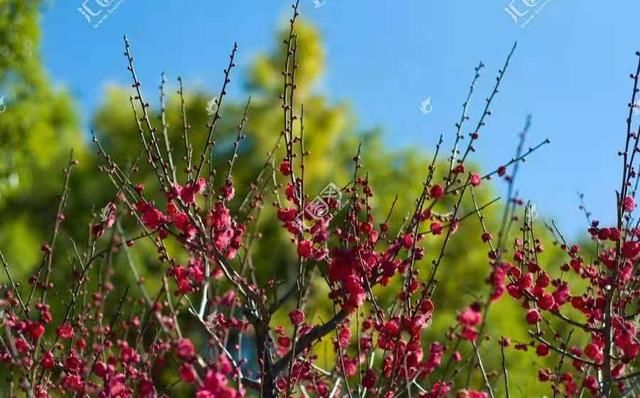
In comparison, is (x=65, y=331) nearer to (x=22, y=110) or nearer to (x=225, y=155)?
(x=22, y=110)

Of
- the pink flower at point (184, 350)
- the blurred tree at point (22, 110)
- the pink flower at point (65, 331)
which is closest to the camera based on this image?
the pink flower at point (184, 350)

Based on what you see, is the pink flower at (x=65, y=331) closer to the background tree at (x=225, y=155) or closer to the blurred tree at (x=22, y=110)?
the blurred tree at (x=22, y=110)

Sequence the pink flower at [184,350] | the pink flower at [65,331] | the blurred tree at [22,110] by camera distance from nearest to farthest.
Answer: the pink flower at [184,350] → the pink flower at [65,331] → the blurred tree at [22,110]

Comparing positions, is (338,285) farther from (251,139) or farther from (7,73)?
(251,139)

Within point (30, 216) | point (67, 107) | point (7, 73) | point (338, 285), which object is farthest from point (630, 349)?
point (30, 216)

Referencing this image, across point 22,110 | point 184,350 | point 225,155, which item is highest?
point 225,155

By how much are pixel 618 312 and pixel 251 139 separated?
1196cm

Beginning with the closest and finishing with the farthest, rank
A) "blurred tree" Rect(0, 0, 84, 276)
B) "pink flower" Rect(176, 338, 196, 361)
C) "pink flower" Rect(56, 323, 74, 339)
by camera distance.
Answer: "pink flower" Rect(176, 338, 196, 361)
"pink flower" Rect(56, 323, 74, 339)
"blurred tree" Rect(0, 0, 84, 276)

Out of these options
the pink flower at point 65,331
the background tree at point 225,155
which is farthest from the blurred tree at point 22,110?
the pink flower at point 65,331

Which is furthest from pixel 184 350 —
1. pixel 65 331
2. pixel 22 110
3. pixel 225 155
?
pixel 225 155

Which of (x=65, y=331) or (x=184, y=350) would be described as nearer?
(x=184, y=350)

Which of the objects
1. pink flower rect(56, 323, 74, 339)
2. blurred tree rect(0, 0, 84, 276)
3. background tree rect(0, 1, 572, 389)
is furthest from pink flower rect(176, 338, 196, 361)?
background tree rect(0, 1, 572, 389)

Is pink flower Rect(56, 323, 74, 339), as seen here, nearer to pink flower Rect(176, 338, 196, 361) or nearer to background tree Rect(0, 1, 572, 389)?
pink flower Rect(176, 338, 196, 361)

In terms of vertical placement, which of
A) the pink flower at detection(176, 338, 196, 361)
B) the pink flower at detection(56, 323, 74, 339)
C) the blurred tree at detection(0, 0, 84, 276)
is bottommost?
the pink flower at detection(176, 338, 196, 361)
